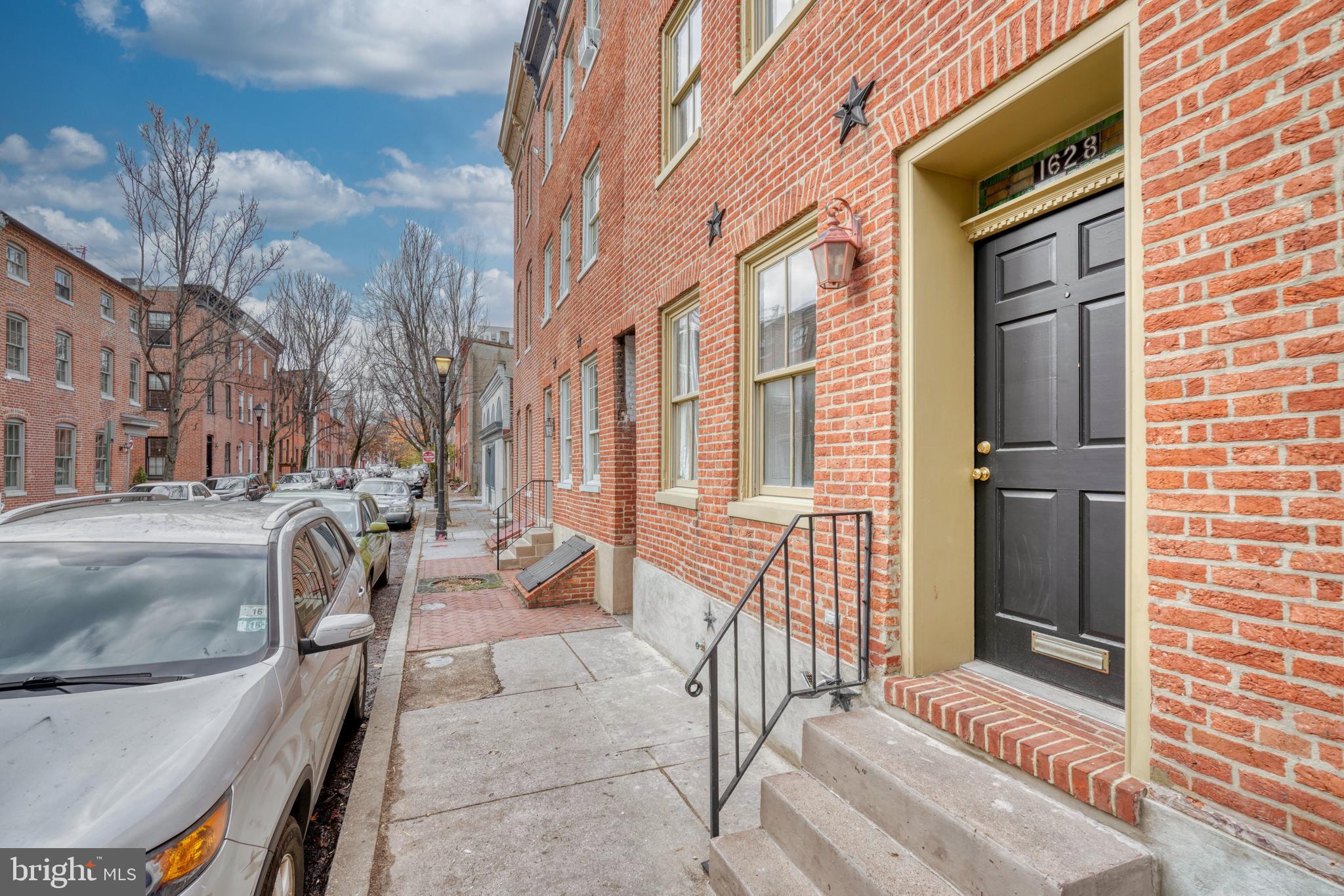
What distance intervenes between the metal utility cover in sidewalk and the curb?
2.22 meters

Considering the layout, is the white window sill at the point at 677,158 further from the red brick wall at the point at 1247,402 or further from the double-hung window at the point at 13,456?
the double-hung window at the point at 13,456

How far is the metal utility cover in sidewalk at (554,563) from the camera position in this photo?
8586 millimetres

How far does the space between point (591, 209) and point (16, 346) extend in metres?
20.1

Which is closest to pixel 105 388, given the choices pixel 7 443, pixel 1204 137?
pixel 7 443

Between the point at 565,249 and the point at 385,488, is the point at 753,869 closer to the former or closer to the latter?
the point at 565,249

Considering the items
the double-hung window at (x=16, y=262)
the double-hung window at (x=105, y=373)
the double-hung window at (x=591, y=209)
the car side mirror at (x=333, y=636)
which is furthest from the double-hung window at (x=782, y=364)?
the double-hung window at (x=105, y=373)

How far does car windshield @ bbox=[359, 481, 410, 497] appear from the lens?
20.2 metres

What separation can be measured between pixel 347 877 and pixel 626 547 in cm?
505

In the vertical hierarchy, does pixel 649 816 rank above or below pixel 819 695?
below

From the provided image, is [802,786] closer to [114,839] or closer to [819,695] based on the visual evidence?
[819,695]

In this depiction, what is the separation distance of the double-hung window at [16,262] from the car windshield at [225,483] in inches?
299

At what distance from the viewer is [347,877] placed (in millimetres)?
2998

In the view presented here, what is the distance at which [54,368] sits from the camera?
805 inches

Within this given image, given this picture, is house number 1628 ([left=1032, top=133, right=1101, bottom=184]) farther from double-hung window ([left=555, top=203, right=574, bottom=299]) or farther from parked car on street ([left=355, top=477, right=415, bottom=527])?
parked car on street ([left=355, top=477, right=415, bottom=527])
